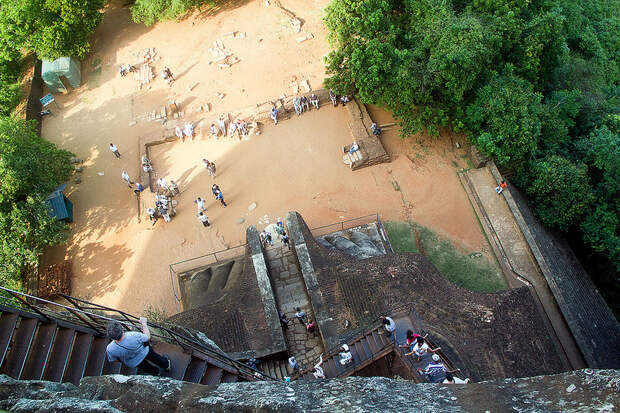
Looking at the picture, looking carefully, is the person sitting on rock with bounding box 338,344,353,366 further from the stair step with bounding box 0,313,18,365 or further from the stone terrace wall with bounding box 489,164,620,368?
the stone terrace wall with bounding box 489,164,620,368

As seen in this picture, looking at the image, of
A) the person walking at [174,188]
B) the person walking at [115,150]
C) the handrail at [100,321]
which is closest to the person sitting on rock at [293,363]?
the handrail at [100,321]

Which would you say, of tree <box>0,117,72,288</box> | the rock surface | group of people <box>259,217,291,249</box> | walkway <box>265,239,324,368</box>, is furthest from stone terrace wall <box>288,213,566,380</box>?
tree <box>0,117,72,288</box>

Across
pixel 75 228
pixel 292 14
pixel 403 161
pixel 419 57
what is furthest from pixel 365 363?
pixel 292 14

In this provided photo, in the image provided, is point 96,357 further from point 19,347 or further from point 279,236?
point 279,236

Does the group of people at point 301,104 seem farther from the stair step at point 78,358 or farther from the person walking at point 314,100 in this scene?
the stair step at point 78,358

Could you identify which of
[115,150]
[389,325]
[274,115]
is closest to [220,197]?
[274,115]

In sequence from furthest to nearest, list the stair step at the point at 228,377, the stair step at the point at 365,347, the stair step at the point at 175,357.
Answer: the stair step at the point at 365,347 < the stair step at the point at 228,377 < the stair step at the point at 175,357
